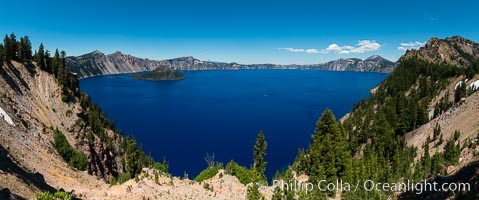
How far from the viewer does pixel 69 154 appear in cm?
7350

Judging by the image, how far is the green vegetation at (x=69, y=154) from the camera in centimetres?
7225

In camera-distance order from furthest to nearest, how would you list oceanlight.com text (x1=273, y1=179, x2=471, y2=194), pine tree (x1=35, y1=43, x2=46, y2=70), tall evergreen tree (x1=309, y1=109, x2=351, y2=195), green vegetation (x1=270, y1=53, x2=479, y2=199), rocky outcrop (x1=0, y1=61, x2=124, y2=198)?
pine tree (x1=35, y1=43, x2=46, y2=70) → green vegetation (x1=270, y1=53, x2=479, y2=199) → tall evergreen tree (x1=309, y1=109, x2=351, y2=195) → rocky outcrop (x1=0, y1=61, x2=124, y2=198) → oceanlight.com text (x1=273, y1=179, x2=471, y2=194)

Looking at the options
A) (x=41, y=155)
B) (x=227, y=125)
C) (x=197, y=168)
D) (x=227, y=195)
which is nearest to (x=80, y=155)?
(x=41, y=155)

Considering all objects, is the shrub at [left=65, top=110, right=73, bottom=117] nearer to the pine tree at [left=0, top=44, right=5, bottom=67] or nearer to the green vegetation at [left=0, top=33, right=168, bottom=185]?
the green vegetation at [left=0, top=33, right=168, bottom=185]

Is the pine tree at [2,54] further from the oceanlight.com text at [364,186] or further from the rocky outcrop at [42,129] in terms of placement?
the oceanlight.com text at [364,186]

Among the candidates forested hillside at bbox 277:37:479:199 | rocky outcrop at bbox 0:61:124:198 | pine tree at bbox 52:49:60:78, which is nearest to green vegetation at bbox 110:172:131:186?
rocky outcrop at bbox 0:61:124:198

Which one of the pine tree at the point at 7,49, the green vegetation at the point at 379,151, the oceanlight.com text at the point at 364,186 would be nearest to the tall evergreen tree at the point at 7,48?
the pine tree at the point at 7,49

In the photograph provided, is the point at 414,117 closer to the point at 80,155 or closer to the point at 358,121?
the point at 358,121

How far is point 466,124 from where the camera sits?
9556cm

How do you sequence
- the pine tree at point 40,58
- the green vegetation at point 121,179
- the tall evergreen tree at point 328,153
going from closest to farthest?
1. the green vegetation at point 121,179
2. the tall evergreen tree at point 328,153
3. the pine tree at point 40,58

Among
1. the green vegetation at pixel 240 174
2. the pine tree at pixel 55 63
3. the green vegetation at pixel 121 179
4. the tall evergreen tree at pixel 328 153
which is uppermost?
the pine tree at pixel 55 63

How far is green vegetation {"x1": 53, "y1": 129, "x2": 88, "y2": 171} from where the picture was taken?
72.2m

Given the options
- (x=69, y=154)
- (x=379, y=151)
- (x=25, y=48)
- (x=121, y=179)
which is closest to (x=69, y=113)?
(x=69, y=154)

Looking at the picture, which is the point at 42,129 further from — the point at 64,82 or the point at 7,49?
the point at 7,49
